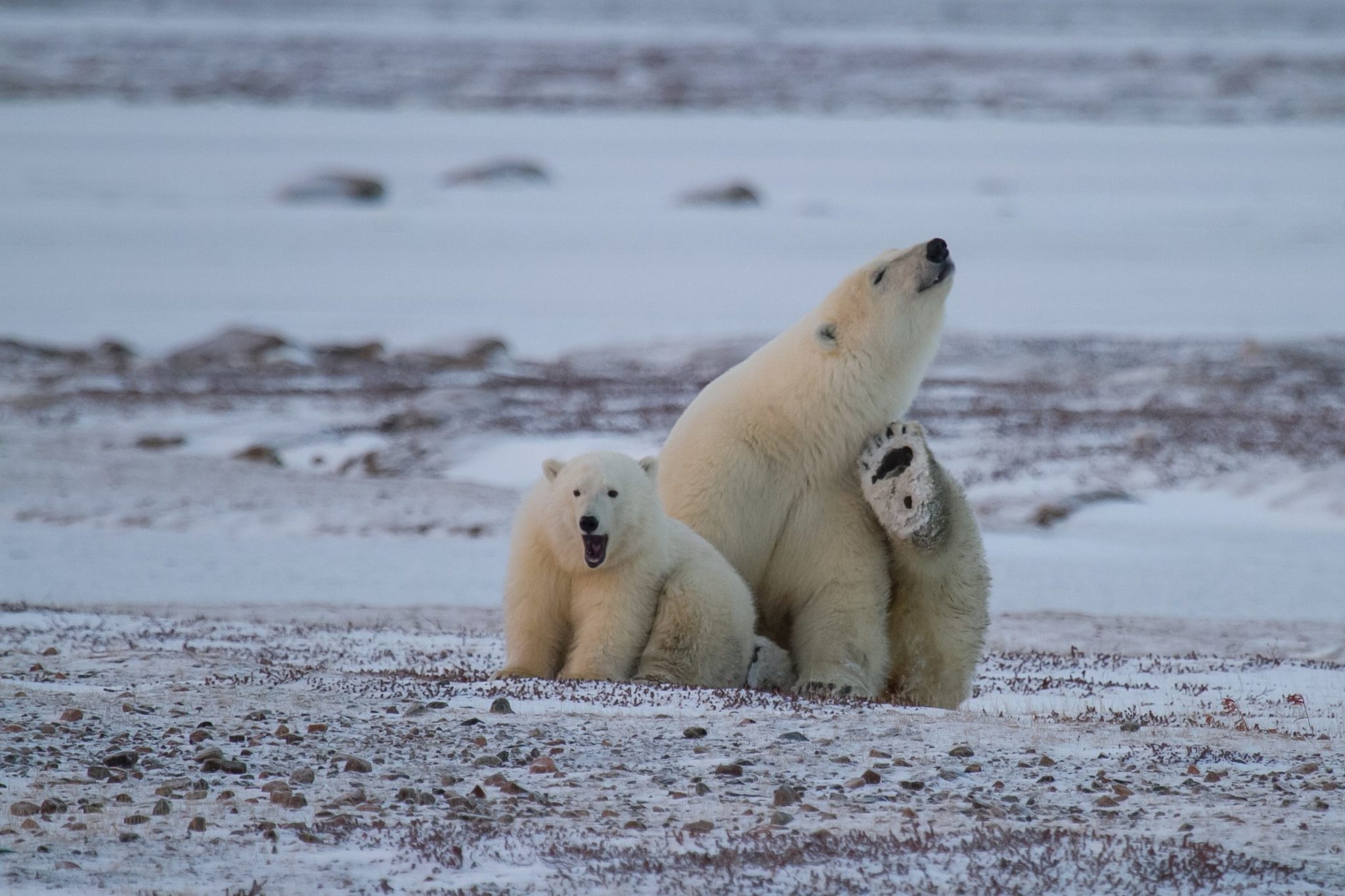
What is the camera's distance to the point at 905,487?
16.6 feet

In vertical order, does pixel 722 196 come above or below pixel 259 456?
above

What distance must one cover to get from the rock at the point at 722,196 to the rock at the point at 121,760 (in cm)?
2640

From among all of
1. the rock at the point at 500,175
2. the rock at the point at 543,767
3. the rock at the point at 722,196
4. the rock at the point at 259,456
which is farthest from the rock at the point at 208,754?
the rock at the point at 500,175

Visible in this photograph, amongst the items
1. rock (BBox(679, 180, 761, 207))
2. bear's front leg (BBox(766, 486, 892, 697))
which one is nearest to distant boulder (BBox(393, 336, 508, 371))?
bear's front leg (BBox(766, 486, 892, 697))

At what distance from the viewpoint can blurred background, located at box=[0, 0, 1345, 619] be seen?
32.8 feet

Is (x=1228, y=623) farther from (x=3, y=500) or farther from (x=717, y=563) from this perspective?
(x=3, y=500)

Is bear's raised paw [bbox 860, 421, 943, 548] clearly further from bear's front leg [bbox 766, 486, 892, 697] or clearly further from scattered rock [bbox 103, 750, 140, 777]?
scattered rock [bbox 103, 750, 140, 777]

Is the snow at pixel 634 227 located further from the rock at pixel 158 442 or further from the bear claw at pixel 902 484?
the bear claw at pixel 902 484

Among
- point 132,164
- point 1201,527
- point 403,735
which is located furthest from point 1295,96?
point 403,735

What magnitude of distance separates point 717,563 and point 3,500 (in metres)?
6.93

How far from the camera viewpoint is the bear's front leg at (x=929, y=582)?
514 cm

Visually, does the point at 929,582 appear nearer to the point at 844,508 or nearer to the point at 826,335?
the point at 844,508

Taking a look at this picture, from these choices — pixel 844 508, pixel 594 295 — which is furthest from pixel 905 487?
pixel 594 295

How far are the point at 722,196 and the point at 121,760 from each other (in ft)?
87.4
